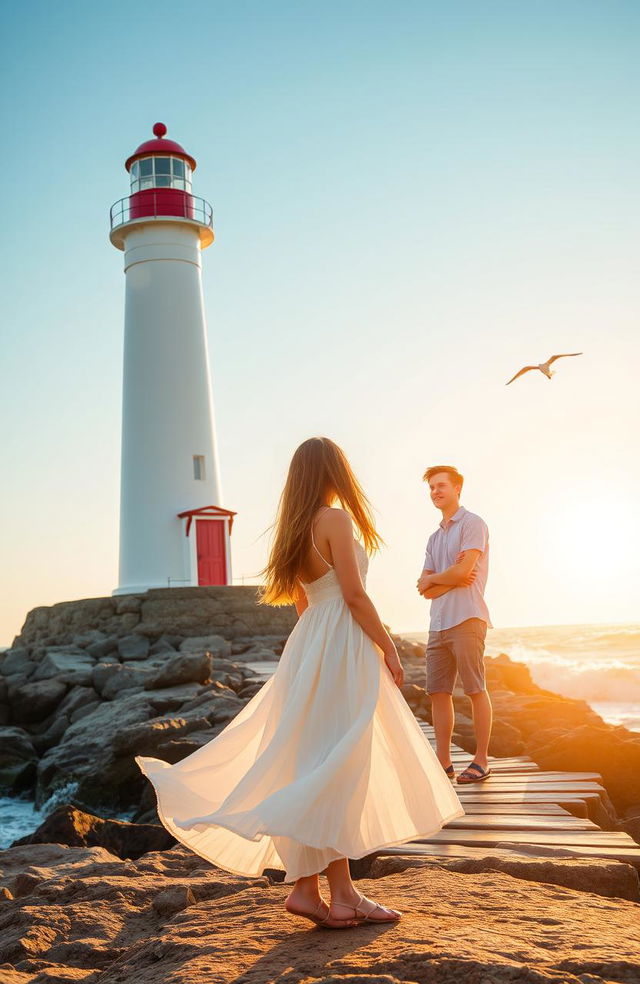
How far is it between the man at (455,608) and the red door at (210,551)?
598 inches

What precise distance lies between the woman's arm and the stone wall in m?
15.3

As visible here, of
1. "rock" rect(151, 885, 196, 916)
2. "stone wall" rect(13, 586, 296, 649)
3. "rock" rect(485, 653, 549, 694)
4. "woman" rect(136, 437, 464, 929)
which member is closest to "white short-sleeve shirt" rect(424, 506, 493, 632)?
"woman" rect(136, 437, 464, 929)

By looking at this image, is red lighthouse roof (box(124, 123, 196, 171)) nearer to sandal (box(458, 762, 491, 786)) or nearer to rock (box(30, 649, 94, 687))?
rock (box(30, 649, 94, 687))

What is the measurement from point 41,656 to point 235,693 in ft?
25.9

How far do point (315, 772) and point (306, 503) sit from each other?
3.14 feet

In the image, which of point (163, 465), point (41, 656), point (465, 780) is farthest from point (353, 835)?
point (163, 465)

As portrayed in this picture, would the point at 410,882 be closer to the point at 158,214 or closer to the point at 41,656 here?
the point at 41,656

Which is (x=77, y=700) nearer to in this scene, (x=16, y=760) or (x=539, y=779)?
(x=16, y=760)

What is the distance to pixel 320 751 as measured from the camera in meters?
3.15

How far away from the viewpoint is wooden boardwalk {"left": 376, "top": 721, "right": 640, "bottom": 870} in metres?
4.02

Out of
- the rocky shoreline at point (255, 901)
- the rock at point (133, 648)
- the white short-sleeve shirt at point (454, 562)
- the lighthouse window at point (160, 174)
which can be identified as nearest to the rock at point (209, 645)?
the rock at point (133, 648)

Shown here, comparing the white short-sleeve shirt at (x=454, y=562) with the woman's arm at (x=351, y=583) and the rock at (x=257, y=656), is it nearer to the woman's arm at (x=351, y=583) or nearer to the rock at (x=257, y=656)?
the woman's arm at (x=351, y=583)

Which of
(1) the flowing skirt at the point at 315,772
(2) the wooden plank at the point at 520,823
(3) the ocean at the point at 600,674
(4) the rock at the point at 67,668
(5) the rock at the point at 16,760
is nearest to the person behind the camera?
(1) the flowing skirt at the point at 315,772

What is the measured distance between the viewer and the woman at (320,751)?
9.79 ft
